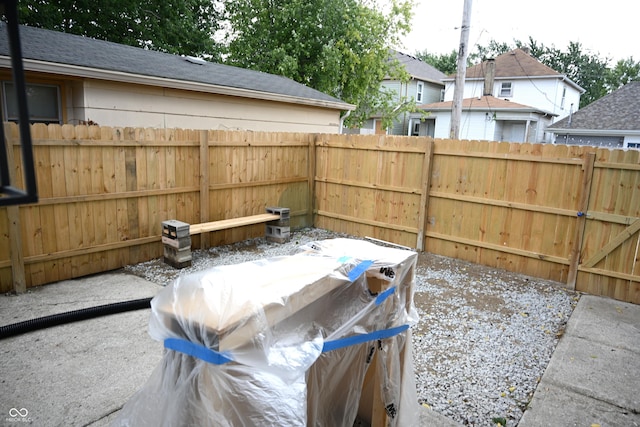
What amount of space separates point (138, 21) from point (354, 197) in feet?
48.9

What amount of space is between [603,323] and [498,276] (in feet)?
5.29

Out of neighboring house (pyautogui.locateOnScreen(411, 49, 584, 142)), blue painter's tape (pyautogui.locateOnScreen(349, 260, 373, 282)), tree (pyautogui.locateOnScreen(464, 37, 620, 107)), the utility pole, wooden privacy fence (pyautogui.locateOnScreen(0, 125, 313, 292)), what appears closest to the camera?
blue painter's tape (pyautogui.locateOnScreen(349, 260, 373, 282))

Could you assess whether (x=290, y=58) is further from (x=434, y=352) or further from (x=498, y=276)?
(x=434, y=352)

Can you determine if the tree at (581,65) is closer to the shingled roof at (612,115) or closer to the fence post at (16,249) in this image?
the shingled roof at (612,115)

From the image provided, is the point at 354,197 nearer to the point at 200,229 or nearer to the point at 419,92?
the point at 200,229

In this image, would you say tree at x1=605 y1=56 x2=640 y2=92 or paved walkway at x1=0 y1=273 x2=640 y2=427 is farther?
tree at x1=605 y1=56 x2=640 y2=92

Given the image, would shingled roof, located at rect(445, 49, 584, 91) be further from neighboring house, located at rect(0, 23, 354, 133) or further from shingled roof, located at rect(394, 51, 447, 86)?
neighboring house, located at rect(0, 23, 354, 133)

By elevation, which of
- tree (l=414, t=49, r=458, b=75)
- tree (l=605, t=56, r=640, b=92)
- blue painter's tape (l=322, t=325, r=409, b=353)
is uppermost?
tree (l=414, t=49, r=458, b=75)

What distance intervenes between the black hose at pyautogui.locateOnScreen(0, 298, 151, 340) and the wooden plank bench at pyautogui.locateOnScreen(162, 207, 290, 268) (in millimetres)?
1335

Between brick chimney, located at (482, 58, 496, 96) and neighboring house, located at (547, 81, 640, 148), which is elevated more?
brick chimney, located at (482, 58, 496, 96)

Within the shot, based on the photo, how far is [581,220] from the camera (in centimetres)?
562

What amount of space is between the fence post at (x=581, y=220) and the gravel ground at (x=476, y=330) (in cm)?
27

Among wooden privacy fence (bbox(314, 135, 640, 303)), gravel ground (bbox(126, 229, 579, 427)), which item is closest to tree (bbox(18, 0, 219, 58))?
wooden privacy fence (bbox(314, 135, 640, 303))

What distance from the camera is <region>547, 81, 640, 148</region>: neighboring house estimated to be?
18203 mm
